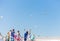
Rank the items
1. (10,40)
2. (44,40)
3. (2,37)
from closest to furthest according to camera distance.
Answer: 1. (10,40)
2. (2,37)
3. (44,40)

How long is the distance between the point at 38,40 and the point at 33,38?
1.14 meters

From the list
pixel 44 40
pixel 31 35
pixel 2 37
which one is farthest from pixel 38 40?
pixel 2 37

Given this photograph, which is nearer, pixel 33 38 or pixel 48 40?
pixel 33 38

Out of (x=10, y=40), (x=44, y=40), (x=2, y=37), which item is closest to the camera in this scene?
(x=10, y=40)

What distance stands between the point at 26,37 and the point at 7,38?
77cm

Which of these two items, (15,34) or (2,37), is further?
(2,37)

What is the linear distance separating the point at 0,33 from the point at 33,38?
1.66 metres

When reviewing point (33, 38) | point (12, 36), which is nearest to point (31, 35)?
point (33, 38)

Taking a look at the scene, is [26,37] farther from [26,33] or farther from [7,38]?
[7,38]

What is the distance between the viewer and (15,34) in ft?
27.7

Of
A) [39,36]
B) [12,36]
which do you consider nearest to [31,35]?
[12,36]

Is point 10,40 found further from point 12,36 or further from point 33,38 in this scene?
point 33,38

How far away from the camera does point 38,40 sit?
31.8 ft

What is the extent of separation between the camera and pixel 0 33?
9.38m
